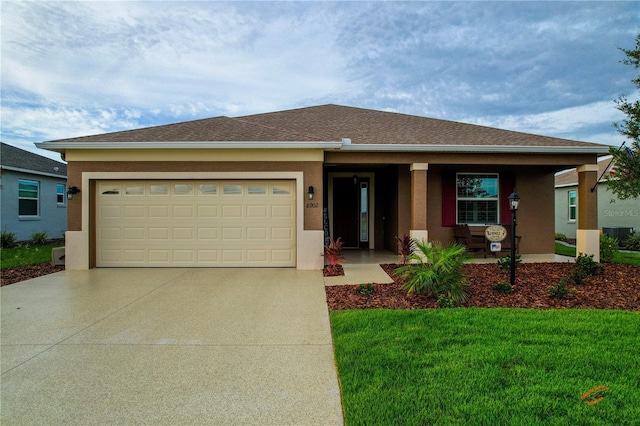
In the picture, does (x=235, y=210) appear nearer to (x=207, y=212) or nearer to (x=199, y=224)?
(x=207, y=212)

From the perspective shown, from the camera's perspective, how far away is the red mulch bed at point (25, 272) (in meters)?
7.76

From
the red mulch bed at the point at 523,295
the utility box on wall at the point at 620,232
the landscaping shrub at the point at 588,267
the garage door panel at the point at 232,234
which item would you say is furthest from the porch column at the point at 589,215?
the garage door panel at the point at 232,234

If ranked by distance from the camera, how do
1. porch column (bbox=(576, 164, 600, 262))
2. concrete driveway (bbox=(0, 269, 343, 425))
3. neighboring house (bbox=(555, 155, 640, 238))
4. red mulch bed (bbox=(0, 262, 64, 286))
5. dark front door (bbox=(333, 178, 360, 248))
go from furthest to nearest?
neighboring house (bbox=(555, 155, 640, 238)) → dark front door (bbox=(333, 178, 360, 248)) → porch column (bbox=(576, 164, 600, 262)) → red mulch bed (bbox=(0, 262, 64, 286)) → concrete driveway (bbox=(0, 269, 343, 425))

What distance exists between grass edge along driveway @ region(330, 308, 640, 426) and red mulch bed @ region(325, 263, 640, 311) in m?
0.54

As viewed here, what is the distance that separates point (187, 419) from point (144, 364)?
4.03 feet

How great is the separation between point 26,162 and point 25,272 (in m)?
10.4

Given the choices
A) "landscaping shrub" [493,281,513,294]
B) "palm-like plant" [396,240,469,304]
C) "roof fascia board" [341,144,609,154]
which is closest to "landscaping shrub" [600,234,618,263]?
"roof fascia board" [341,144,609,154]

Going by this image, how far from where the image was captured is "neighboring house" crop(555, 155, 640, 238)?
16078 millimetres

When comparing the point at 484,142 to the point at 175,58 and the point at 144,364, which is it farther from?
the point at 175,58

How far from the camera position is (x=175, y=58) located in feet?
37.4

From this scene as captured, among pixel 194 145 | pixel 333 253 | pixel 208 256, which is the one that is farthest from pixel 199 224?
pixel 333 253

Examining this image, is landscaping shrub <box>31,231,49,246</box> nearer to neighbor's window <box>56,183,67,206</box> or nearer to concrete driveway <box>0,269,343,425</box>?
neighbor's window <box>56,183,67,206</box>

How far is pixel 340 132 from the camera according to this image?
10.5 metres

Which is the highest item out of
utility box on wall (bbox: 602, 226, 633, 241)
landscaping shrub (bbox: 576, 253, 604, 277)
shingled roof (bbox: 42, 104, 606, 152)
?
shingled roof (bbox: 42, 104, 606, 152)
